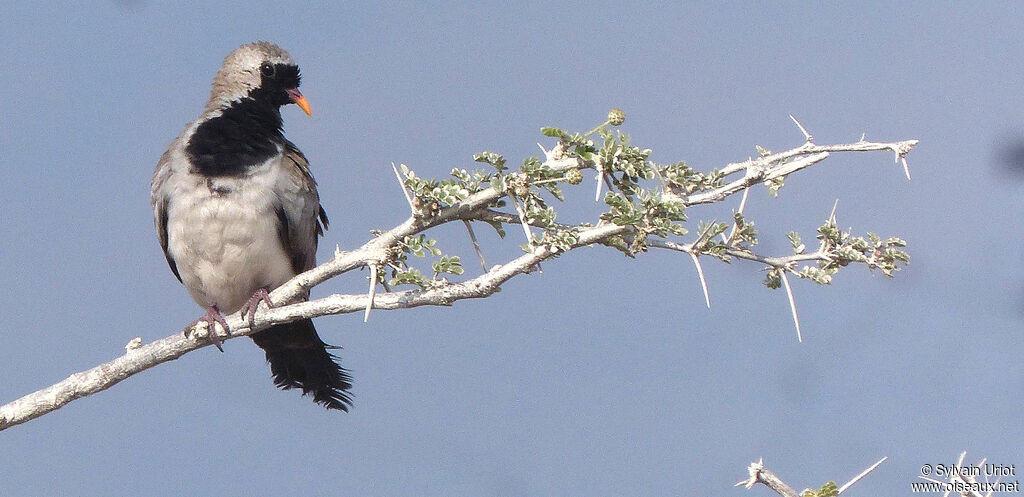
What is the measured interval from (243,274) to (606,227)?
8.63ft

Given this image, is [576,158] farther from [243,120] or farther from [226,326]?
[243,120]

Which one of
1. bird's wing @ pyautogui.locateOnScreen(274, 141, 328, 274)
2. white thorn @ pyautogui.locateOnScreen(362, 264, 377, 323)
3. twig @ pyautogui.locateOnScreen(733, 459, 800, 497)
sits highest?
bird's wing @ pyautogui.locateOnScreen(274, 141, 328, 274)

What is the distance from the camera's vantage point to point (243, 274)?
19.0ft

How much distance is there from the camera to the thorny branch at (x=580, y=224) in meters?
3.98

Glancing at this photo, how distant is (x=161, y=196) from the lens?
5.83 m

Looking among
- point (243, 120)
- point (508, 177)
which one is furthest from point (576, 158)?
point (243, 120)

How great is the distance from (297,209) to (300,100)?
2.84 ft

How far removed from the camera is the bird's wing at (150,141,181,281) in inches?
229

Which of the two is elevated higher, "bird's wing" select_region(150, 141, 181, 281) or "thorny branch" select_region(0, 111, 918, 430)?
"bird's wing" select_region(150, 141, 181, 281)

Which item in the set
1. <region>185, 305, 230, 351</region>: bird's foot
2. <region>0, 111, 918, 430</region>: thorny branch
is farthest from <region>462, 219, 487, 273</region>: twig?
<region>185, 305, 230, 351</region>: bird's foot

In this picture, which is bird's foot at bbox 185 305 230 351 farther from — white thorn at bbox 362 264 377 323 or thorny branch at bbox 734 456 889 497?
thorny branch at bbox 734 456 889 497

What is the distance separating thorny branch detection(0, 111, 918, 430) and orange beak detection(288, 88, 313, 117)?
6.86ft

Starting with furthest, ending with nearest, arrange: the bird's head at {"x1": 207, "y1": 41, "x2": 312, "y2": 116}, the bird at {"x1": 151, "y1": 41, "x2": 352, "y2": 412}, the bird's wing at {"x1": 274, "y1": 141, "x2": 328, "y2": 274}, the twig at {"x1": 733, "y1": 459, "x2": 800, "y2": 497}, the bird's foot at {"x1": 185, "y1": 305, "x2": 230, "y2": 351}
A: the bird's head at {"x1": 207, "y1": 41, "x2": 312, "y2": 116} < the bird's wing at {"x1": 274, "y1": 141, "x2": 328, "y2": 274} < the bird at {"x1": 151, "y1": 41, "x2": 352, "y2": 412} < the bird's foot at {"x1": 185, "y1": 305, "x2": 230, "y2": 351} < the twig at {"x1": 733, "y1": 459, "x2": 800, "y2": 497}

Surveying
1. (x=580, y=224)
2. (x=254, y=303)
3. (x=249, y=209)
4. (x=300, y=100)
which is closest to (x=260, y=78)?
(x=300, y=100)
